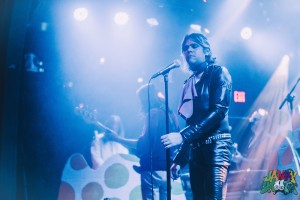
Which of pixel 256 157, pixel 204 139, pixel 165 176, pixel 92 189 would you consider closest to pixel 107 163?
pixel 92 189

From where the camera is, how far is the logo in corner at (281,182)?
4527 millimetres

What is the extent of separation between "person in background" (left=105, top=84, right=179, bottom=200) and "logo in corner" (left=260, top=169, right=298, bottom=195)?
163 centimetres

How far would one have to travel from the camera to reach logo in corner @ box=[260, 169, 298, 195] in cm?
453

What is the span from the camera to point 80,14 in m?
4.22

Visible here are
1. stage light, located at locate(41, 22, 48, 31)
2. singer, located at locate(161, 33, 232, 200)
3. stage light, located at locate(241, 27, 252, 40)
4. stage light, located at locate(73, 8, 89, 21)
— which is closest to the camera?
singer, located at locate(161, 33, 232, 200)

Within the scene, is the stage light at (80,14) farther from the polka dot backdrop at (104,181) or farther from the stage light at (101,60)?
the polka dot backdrop at (104,181)

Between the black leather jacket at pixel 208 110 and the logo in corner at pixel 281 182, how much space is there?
141 centimetres

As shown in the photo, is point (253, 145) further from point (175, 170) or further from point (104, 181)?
point (104, 181)

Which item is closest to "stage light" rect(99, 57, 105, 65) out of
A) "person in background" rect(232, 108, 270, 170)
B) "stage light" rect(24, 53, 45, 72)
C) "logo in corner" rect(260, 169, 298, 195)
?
"stage light" rect(24, 53, 45, 72)

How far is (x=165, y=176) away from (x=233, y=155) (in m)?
1.10

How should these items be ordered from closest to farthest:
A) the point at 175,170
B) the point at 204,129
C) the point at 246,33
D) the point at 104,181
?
the point at 204,129 < the point at 175,170 < the point at 104,181 < the point at 246,33

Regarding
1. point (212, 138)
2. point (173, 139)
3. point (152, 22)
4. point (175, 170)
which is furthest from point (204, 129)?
point (152, 22)

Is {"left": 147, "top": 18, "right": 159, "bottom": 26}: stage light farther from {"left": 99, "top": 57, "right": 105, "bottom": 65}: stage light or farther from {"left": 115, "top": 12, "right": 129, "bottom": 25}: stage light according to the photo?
{"left": 99, "top": 57, "right": 105, "bottom": 65}: stage light

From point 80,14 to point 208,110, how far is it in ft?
6.85
